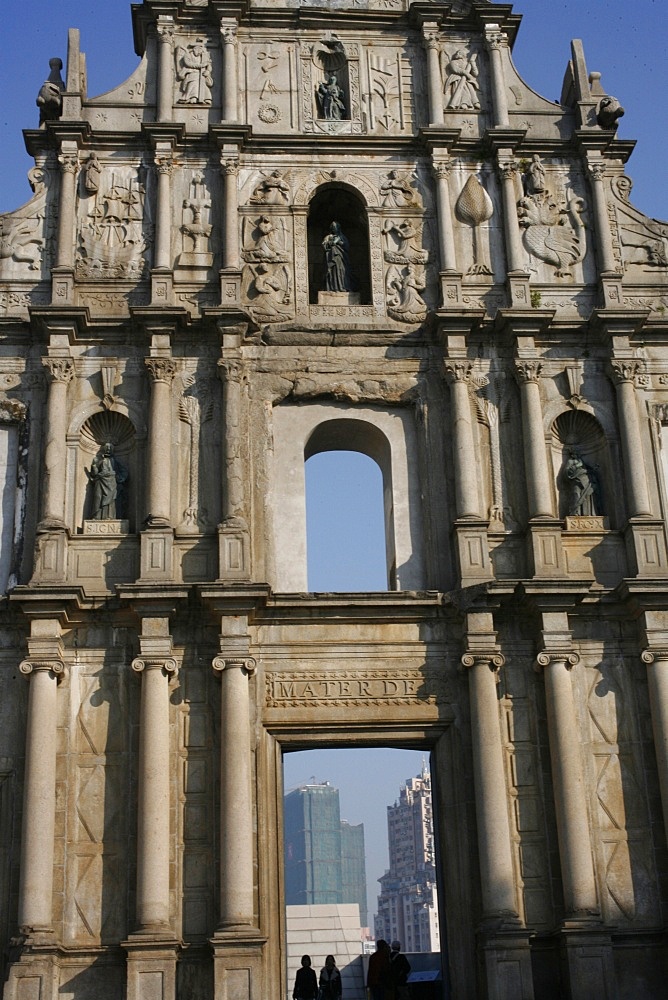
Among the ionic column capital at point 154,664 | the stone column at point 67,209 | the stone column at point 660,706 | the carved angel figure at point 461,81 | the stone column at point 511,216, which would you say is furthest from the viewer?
the carved angel figure at point 461,81

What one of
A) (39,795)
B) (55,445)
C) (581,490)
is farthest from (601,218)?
(39,795)

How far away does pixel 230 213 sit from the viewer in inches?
671

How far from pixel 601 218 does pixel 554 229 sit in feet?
2.07

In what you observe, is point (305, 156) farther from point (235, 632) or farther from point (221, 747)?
point (221, 747)

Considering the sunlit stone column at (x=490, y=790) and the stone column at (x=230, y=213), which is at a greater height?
the stone column at (x=230, y=213)

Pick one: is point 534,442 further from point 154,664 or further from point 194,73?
point 194,73

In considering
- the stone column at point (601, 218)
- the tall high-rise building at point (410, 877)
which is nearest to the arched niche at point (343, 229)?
the stone column at point (601, 218)

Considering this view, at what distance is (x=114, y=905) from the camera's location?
14.0 metres

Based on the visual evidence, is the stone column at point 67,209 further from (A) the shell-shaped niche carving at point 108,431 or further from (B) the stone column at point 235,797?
(B) the stone column at point 235,797

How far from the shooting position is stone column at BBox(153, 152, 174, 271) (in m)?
16.8

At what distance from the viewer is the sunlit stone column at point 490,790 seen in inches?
552

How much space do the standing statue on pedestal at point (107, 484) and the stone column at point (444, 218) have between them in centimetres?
487

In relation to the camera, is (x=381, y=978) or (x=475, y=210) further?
(x=475, y=210)

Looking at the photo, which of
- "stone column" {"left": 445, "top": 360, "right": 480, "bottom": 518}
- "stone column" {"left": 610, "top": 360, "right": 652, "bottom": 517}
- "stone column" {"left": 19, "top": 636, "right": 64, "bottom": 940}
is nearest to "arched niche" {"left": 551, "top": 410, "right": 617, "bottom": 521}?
Result: "stone column" {"left": 610, "top": 360, "right": 652, "bottom": 517}
